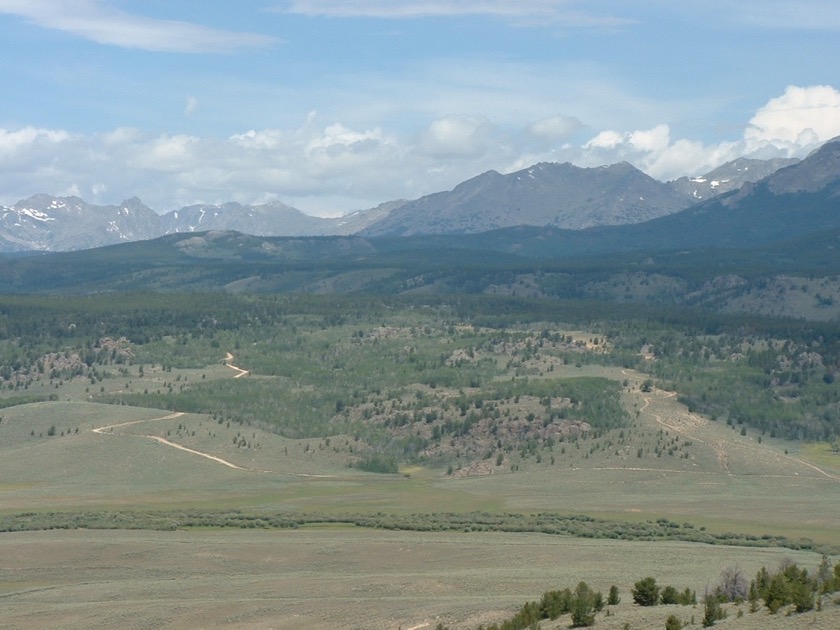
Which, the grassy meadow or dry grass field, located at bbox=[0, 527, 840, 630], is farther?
the grassy meadow

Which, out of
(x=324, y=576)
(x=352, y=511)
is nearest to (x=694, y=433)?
(x=352, y=511)

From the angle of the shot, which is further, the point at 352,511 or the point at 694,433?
the point at 694,433

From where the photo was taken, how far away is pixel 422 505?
378ft

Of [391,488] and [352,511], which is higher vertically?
[352,511]

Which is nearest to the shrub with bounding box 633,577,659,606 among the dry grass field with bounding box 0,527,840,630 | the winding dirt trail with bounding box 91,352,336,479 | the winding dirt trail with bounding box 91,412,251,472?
the dry grass field with bounding box 0,527,840,630

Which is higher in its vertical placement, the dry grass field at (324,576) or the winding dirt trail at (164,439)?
the winding dirt trail at (164,439)

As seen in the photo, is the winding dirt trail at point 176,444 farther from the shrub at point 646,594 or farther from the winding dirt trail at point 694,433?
the shrub at point 646,594

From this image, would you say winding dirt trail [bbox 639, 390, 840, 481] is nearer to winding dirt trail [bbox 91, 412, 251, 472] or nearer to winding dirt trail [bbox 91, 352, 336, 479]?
winding dirt trail [bbox 91, 352, 336, 479]

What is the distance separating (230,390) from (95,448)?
37234 millimetres

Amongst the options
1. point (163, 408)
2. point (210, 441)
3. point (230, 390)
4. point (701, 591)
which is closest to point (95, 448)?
point (210, 441)

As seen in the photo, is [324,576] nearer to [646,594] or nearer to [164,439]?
[646,594]

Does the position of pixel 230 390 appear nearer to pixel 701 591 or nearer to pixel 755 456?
pixel 755 456

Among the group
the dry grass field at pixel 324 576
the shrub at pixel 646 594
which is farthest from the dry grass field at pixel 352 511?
the shrub at pixel 646 594

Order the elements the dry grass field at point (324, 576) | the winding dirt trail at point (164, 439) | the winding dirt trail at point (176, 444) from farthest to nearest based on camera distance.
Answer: the winding dirt trail at point (164, 439) < the winding dirt trail at point (176, 444) < the dry grass field at point (324, 576)
